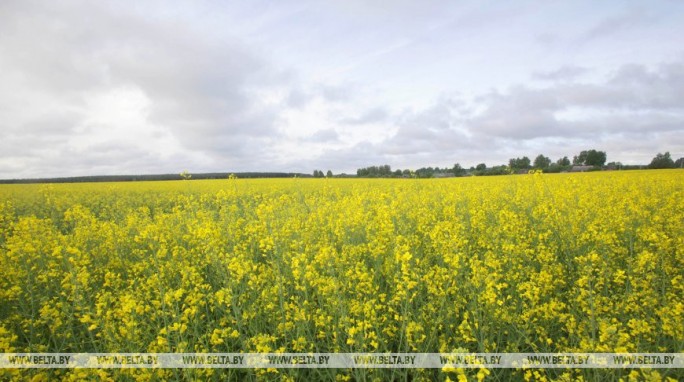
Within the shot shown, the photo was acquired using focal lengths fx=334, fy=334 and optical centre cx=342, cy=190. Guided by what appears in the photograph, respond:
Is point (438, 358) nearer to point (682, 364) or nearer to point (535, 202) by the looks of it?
point (682, 364)

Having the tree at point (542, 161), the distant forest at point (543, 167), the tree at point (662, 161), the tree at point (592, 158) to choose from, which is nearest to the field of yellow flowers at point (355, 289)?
the distant forest at point (543, 167)

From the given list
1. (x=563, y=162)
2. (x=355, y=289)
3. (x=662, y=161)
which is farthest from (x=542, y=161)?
(x=355, y=289)

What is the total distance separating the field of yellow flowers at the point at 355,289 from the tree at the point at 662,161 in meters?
40.0

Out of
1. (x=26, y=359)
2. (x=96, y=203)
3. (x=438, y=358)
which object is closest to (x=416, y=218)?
(x=438, y=358)

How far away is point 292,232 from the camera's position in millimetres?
5773

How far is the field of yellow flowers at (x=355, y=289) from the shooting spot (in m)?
2.90

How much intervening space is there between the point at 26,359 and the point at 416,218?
6.27 meters

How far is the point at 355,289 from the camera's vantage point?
3725 millimetres

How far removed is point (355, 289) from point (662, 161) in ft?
165

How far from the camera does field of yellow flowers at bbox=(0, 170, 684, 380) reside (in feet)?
9.52

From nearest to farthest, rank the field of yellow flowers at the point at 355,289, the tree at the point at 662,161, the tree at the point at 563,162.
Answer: the field of yellow flowers at the point at 355,289, the tree at the point at 662,161, the tree at the point at 563,162

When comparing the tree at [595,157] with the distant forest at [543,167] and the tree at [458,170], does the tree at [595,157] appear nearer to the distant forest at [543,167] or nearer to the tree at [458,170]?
the distant forest at [543,167]

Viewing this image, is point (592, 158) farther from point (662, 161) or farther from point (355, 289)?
point (355, 289)

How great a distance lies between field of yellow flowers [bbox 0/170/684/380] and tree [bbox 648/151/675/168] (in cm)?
4001
